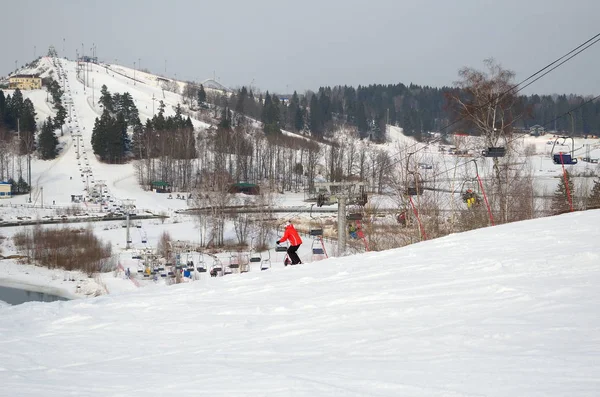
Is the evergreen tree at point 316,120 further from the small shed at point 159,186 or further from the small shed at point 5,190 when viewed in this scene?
the small shed at point 5,190

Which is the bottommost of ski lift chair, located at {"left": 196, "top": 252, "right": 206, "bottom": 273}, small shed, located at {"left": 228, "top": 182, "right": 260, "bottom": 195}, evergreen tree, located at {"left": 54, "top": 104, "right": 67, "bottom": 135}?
ski lift chair, located at {"left": 196, "top": 252, "right": 206, "bottom": 273}

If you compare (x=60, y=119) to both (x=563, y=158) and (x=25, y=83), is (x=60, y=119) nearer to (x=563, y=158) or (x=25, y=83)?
(x=25, y=83)

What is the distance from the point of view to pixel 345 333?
5.78m

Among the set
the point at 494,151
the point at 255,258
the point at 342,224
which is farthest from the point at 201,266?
the point at 494,151

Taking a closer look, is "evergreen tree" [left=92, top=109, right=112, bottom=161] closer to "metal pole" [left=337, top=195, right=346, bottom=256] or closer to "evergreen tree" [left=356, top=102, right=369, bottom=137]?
"metal pole" [left=337, top=195, right=346, bottom=256]

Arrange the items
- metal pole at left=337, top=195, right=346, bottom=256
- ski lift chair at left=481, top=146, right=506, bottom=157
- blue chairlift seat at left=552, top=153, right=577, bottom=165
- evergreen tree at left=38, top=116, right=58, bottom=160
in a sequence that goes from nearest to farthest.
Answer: blue chairlift seat at left=552, top=153, right=577, bottom=165 → ski lift chair at left=481, top=146, right=506, bottom=157 → metal pole at left=337, top=195, right=346, bottom=256 → evergreen tree at left=38, top=116, right=58, bottom=160

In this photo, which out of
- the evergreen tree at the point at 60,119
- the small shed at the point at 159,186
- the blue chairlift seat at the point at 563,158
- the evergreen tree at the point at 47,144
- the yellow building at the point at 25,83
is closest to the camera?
the blue chairlift seat at the point at 563,158

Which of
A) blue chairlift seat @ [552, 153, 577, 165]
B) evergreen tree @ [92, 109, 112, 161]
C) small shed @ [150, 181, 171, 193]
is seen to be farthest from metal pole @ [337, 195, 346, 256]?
evergreen tree @ [92, 109, 112, 161]

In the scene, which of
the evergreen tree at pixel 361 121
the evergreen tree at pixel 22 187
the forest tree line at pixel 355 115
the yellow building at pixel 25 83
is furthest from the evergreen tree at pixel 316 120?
the evergreen tree at pixel 22 187

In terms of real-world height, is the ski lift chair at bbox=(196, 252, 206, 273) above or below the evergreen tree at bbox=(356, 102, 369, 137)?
below

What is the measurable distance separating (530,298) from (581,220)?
6276 millimetres

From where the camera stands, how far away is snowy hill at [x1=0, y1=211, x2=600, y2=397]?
431 cm

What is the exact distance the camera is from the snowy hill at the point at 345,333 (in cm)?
431

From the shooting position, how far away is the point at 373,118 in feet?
422
